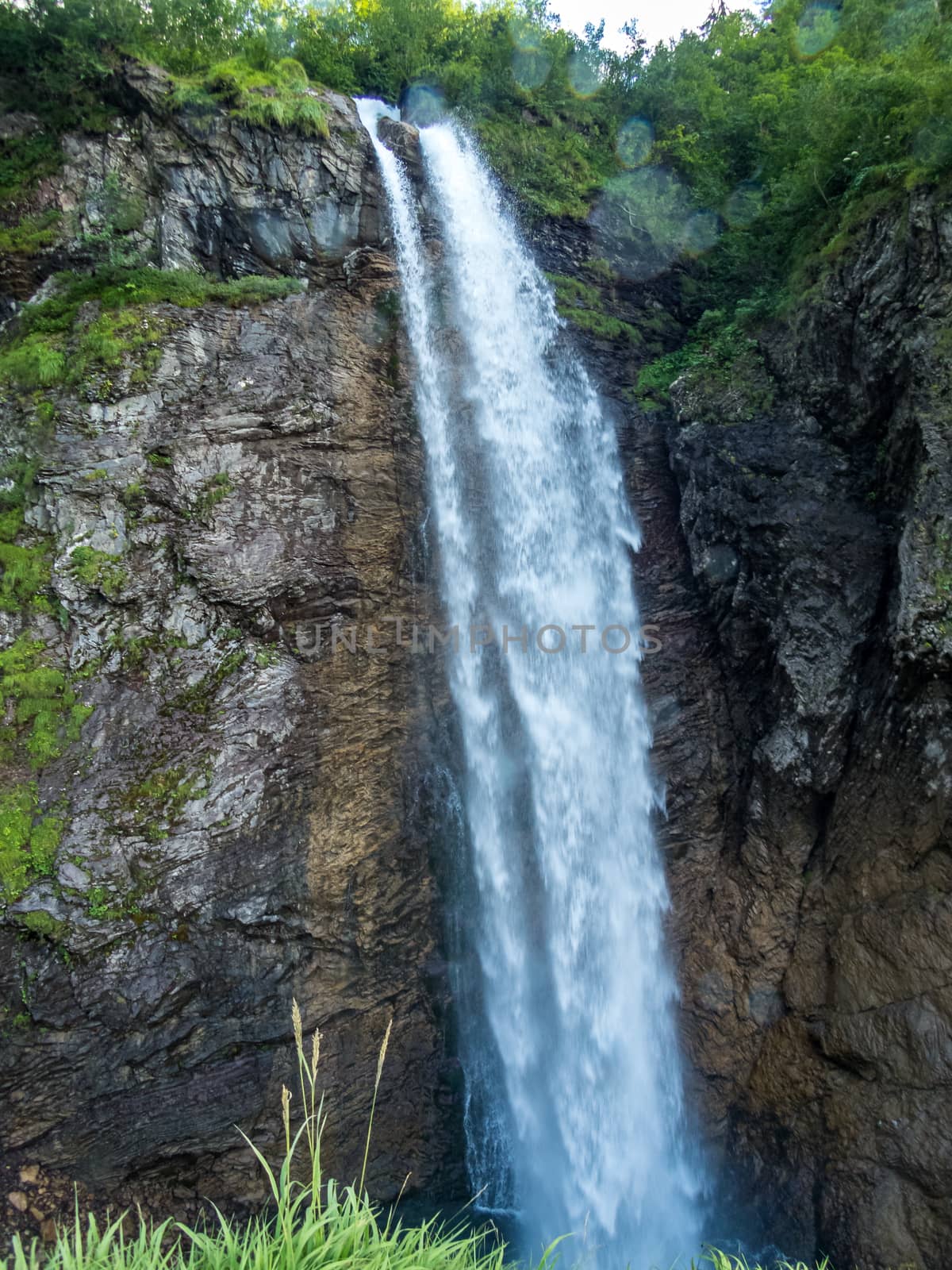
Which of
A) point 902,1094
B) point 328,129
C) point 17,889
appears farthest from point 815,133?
point 17,889

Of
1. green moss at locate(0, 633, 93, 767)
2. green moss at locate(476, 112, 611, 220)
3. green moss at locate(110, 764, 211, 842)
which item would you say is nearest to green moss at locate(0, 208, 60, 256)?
green moss at locate(0, 633, 93, 767)

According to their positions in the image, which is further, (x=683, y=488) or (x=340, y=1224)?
(x=683, y=488)

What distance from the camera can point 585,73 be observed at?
12.8 meters

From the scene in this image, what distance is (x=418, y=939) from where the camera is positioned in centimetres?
801

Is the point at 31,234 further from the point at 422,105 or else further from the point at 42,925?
the point at 42,925

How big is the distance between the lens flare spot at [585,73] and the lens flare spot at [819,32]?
3.56 metres

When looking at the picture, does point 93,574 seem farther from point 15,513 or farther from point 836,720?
point 836,720

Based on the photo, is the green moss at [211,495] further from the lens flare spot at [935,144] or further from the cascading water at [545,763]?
the lens flare spot at [935,144]

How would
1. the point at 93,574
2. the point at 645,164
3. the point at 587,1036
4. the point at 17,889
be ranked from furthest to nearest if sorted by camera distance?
the point at 645,164, the point at 587,1036, the point at 93,574, the point at 17,889

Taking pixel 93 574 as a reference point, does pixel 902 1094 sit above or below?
below

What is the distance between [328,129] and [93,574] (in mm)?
6824

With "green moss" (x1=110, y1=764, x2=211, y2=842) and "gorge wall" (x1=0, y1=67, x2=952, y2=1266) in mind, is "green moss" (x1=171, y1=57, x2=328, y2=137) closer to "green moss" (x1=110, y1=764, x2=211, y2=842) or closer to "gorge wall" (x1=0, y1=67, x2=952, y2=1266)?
"gorge wall" (x1=0, y1=67, x2=952, y2=1266)

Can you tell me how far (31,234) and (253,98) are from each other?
3295mm

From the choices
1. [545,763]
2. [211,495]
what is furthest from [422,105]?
[545,763]
